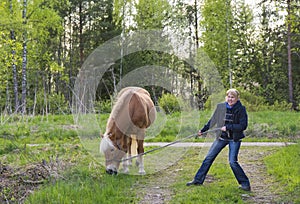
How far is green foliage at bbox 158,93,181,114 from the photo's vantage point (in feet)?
38.5

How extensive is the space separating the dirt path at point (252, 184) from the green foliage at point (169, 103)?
4156mm

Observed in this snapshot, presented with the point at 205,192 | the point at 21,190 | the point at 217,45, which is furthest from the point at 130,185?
the point at 217,45

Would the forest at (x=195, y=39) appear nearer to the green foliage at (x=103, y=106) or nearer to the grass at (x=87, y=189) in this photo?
the green foliage at (x=103, y=106)

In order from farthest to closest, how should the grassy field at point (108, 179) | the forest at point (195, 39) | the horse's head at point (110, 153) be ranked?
1. the forest at point (195, 39)
2. the horse's head at point (110, 153)
3. the grassy field at point (108, 179)

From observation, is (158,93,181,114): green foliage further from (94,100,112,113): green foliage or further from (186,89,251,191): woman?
(186,89,251,191): woman

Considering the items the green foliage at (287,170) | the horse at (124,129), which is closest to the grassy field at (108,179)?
the green foliage at (287,170)

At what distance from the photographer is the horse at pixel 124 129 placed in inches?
229

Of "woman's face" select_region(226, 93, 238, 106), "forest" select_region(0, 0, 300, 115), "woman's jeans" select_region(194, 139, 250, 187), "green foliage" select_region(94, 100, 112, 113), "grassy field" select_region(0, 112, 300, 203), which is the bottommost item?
"grassy field" select_region(0, 112, 300, 203)

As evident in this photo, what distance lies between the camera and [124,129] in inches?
243

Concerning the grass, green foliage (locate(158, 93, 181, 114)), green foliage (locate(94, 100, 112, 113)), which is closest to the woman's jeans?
the grass

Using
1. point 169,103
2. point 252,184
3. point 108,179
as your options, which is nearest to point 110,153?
point 108,179

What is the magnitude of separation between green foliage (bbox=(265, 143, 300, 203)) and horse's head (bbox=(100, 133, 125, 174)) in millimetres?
2537

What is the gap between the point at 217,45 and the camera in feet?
76.2

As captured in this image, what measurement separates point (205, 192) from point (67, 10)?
83.4 ft
